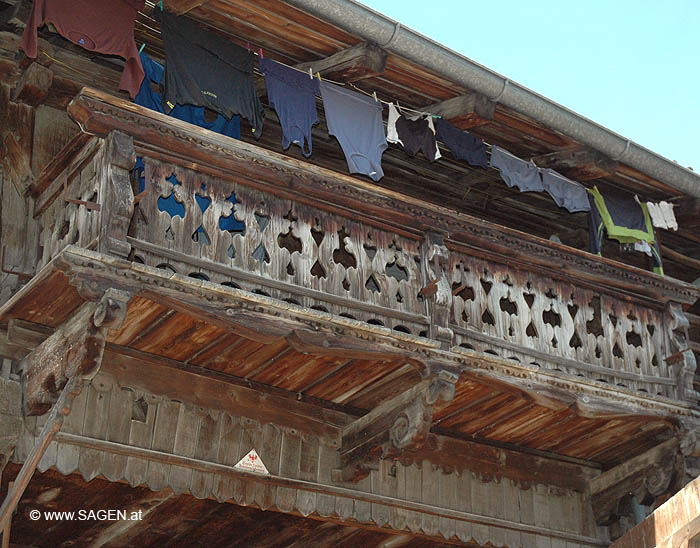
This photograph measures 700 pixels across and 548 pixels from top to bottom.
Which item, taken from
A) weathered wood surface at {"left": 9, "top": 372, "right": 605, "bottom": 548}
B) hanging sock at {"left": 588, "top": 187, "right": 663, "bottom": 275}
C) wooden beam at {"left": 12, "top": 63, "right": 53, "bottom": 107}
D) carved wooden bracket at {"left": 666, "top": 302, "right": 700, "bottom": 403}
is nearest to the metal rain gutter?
hanging sock at {"left": 588, "top": 187, "right": 663, "bottom": 275}

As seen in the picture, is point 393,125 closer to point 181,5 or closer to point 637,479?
point 181,5

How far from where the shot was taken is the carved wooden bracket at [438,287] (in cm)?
880

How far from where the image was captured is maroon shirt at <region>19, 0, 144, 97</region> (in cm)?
830

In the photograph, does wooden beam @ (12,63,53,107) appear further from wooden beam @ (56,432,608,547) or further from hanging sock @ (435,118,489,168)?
hanging sock @ (435,118,489,168)

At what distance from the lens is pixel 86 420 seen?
26.3 feet

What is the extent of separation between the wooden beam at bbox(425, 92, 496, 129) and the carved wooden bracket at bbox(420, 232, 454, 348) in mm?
1527

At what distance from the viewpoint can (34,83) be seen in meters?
9.04

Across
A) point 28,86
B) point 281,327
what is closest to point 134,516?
point 281,327

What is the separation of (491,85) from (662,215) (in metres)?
3.15

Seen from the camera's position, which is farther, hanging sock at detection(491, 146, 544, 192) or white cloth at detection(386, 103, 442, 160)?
hanging sock at detection(491, 146, 544, 192)

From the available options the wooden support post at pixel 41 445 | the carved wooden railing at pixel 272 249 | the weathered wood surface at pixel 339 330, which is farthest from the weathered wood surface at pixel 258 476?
the carved wooden railing at pixel 272 249

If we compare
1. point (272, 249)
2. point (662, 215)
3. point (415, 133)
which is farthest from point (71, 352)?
point (662, 215)

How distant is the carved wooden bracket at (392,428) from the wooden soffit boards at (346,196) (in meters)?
1.51

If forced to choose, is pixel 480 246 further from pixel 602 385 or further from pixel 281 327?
pixel 281 327
